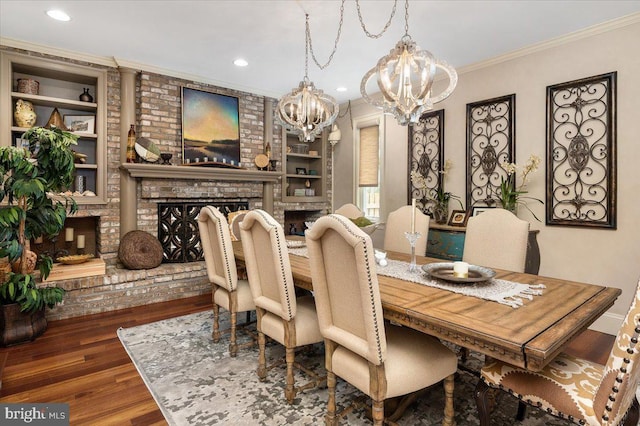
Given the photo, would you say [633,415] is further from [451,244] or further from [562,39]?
[562,39]

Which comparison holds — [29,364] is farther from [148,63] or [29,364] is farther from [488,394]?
[148,63]

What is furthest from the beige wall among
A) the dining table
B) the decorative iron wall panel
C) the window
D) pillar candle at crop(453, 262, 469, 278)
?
the decorative iron wall panel

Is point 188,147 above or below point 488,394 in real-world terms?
above

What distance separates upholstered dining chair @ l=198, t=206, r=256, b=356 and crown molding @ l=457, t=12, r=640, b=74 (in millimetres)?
3314

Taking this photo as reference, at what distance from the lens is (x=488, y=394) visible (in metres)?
1.44

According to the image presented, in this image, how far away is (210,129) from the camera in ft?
15.2

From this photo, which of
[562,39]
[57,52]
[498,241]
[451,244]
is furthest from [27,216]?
[562,39]

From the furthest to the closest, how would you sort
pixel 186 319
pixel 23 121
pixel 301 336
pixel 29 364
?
1. pixel 23 121
2. pixel 186 319
3. pixel 29 364
4. pixel 301 336

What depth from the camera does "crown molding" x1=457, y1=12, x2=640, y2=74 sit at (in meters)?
2.85

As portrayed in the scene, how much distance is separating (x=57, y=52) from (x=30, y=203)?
1892 millimetres

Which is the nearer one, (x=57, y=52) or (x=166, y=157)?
(x=57, y=52)

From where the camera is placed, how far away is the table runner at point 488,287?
153 cm

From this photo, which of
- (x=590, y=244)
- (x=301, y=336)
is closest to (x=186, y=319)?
(x=301, y=336)

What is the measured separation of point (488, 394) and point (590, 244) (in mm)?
2439
